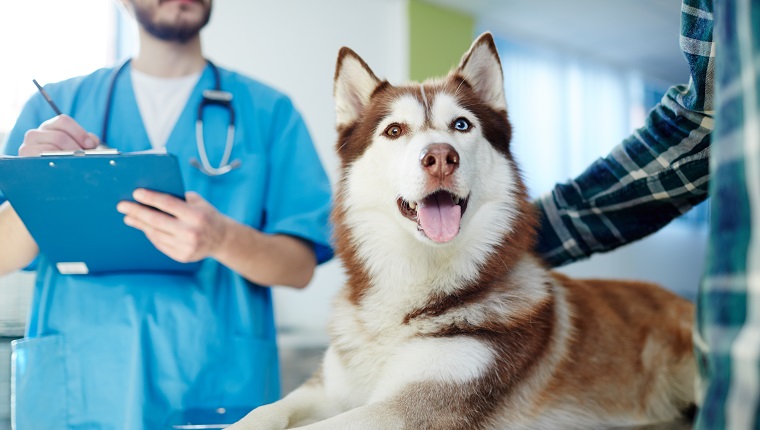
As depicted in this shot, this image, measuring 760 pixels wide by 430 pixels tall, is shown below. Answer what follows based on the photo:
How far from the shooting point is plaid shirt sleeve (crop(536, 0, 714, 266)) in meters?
1.07

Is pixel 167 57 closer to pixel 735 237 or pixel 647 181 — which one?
pixel 647 181

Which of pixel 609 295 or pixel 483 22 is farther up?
pixel 483 22

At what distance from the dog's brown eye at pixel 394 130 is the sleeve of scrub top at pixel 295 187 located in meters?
0.44

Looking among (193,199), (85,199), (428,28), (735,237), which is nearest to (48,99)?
(85,199)

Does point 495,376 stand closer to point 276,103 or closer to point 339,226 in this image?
point 339,226

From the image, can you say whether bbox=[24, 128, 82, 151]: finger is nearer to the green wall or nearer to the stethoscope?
the stethoscope

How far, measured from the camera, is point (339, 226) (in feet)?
4.00

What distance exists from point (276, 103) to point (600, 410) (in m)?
1.05

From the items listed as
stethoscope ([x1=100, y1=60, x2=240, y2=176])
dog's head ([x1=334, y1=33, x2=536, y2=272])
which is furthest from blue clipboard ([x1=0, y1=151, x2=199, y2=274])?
dog's head ([x1=334, y1=33, x2=536, y2=272])

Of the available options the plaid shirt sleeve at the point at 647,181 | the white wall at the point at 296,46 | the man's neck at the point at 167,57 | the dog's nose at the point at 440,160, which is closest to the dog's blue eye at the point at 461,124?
the dog's nose at the point at 440,160

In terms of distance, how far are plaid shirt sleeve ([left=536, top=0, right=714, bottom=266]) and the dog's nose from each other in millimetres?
445

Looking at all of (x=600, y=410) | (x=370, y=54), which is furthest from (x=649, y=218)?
(x=370, y=54)

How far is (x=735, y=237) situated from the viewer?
19.3 inches

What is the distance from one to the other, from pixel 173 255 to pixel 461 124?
624 mm
